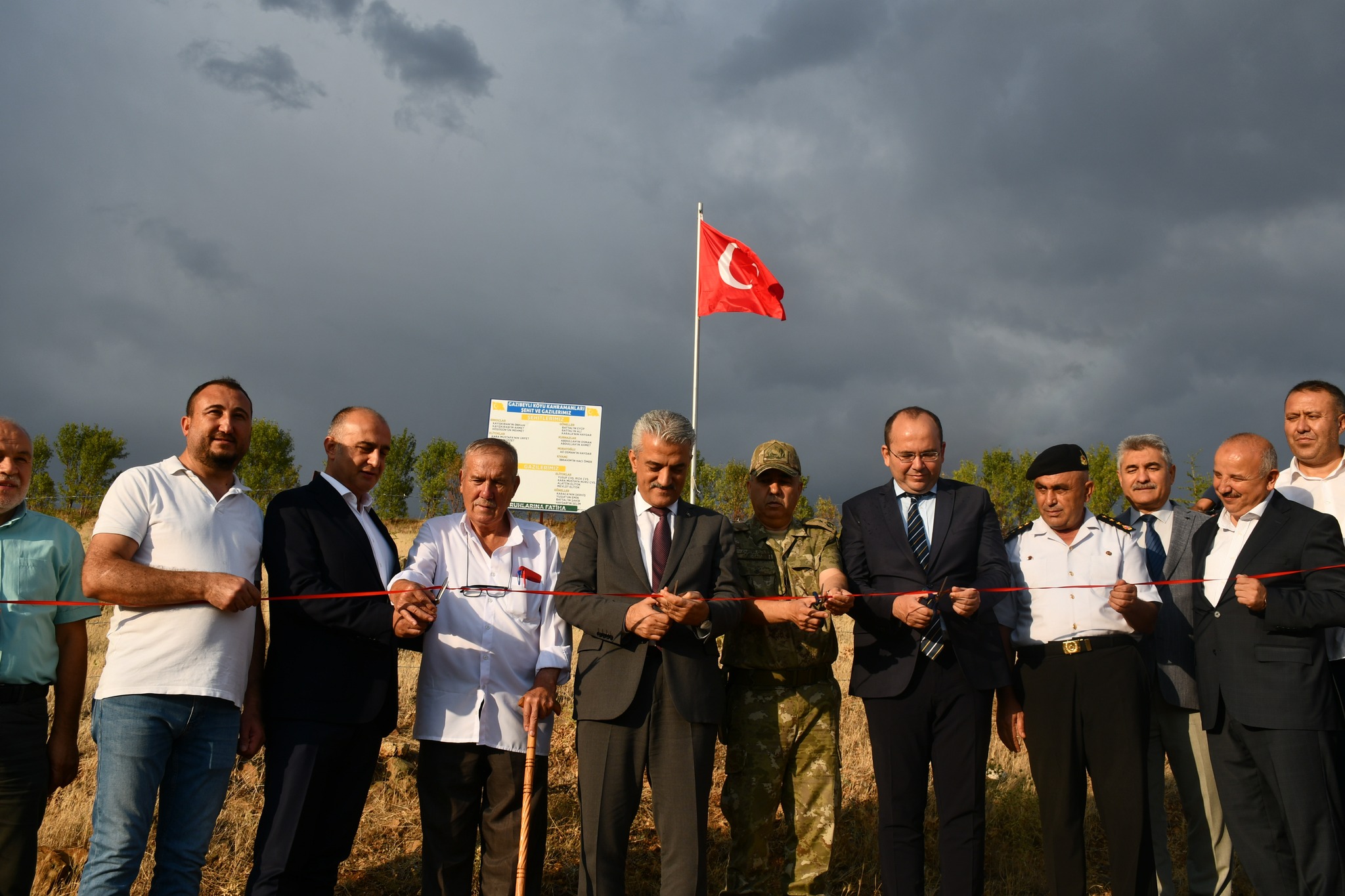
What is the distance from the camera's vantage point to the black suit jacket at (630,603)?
4.05 metres

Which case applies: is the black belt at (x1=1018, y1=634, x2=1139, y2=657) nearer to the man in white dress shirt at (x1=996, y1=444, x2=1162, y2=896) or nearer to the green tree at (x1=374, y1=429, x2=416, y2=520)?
the man in white dress shirt at (x1=996, y1=444, x2=1162, y2=896)

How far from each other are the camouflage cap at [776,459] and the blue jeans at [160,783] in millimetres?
2619

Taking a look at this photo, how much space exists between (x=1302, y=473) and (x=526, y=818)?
170 inches

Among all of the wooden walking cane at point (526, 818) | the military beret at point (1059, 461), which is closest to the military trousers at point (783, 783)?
the wooden walking cane at point (526, 818)

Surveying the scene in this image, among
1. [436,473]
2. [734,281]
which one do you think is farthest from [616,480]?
[734,281]

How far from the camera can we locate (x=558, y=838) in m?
5.93

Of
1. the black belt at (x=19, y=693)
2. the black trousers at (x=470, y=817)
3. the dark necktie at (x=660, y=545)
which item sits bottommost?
the black trousers at (x=470, y=817)

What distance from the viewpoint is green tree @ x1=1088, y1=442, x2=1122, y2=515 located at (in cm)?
3753

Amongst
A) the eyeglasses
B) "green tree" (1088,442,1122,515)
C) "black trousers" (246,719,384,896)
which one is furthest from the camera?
"green tree" (1088,442,1122,515)

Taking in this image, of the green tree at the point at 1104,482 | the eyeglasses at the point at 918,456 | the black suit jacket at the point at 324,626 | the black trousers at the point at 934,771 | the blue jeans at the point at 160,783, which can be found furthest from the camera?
the green tree at the point at 1104,482

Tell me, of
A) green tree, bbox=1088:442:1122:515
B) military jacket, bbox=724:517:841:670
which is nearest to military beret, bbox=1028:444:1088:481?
military jacket, bbox=724:517:841:670

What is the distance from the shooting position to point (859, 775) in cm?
721

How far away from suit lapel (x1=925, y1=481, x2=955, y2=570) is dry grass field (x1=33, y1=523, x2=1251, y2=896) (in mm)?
2269

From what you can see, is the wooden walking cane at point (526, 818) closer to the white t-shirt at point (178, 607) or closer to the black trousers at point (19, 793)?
the white t-shirt at point (178, 607)
